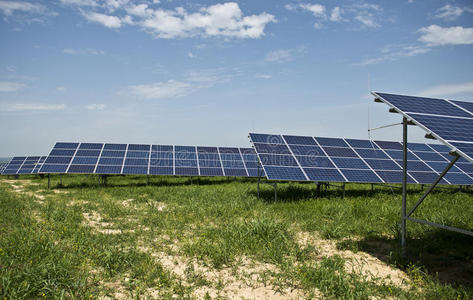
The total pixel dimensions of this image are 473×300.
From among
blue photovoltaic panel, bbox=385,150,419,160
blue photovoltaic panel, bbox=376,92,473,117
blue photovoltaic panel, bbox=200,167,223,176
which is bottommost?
blue photovoltaic panel, bbox=200,167,223,176

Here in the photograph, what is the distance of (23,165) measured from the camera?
30.2 metres

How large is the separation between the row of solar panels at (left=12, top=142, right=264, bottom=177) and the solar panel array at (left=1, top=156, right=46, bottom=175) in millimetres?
6958

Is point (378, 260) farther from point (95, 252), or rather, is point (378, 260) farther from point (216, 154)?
point (216, 154)

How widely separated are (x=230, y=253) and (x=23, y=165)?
31.2 metres

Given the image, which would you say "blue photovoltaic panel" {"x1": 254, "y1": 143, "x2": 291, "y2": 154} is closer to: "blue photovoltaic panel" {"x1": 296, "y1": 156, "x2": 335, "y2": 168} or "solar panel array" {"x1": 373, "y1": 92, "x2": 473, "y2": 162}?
"blue photovoltaic panel" {"x1": 296, "y1": 156, "x2": 335, "y2": 168}

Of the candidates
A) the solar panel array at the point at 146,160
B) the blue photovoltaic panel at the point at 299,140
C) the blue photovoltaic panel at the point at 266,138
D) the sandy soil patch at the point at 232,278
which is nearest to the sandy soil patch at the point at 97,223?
the sandy soil patch at the point at 232,278

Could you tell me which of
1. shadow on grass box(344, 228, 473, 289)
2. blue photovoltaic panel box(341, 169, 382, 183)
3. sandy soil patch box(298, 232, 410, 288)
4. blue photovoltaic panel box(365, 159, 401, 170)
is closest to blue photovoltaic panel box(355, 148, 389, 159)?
blue photovoltaic panel box(365, 159, 401, 170)

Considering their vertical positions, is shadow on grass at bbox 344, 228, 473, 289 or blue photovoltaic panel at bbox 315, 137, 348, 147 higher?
blue photovoltaic panel at bbox 315, 137, 348, 147

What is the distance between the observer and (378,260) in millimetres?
7305

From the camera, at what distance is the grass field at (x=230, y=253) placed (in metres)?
5.76

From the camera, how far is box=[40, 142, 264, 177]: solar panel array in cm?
2023

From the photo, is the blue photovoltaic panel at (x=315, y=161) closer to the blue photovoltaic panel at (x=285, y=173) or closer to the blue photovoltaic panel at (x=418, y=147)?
the blue photovoltaic panel at (x=285, y=173)

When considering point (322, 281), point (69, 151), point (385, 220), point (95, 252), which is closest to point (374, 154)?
point (385, 220)

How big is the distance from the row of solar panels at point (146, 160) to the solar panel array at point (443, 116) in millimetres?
14268
